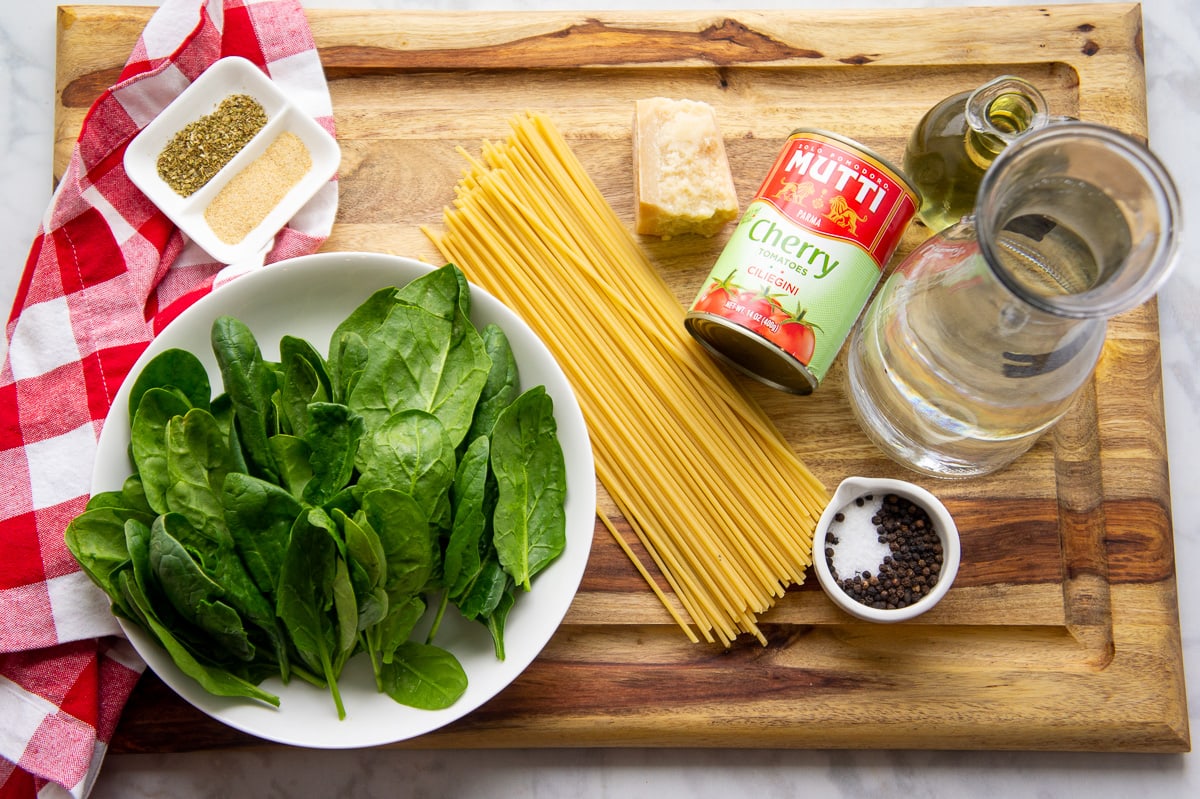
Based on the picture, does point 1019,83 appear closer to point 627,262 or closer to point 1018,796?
point 627,262

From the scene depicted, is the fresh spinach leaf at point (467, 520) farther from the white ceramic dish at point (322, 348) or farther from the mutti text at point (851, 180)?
the mutti text at point (851, 180)

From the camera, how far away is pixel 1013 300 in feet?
3.26

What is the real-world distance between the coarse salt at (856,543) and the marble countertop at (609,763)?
0.34m

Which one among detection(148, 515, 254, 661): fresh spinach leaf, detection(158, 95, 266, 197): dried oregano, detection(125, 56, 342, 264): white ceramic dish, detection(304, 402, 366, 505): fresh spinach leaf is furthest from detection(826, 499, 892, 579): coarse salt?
detection(158, 95, 266, 197): dried oregano

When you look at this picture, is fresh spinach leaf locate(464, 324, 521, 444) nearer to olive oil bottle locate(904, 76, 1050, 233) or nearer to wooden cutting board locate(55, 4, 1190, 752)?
wooden cutting board locate(55, 4, 1190, 752)

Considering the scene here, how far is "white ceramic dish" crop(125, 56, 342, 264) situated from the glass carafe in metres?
0.85

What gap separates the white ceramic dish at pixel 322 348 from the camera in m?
1.12

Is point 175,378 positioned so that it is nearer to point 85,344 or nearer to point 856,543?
point 85,344

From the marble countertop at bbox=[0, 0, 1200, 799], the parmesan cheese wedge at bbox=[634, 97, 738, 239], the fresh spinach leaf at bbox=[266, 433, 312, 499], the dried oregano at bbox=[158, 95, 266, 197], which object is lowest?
the marble countertop at bbox=[0, 0, 1200, 799]

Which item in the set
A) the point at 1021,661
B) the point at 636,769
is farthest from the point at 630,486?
the point at 1021,661

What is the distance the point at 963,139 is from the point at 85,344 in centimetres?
Answer: 127

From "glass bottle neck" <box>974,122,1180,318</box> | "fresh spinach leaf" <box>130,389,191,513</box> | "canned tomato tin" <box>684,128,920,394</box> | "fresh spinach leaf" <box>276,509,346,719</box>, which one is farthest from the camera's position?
"canned tomato tin" <box>684,128,920,394</box>

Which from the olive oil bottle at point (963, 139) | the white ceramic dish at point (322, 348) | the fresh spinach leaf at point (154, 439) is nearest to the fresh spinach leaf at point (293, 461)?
the fresh spinach leaf at point (154, 439)

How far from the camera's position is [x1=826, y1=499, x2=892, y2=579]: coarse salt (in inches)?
49.8
